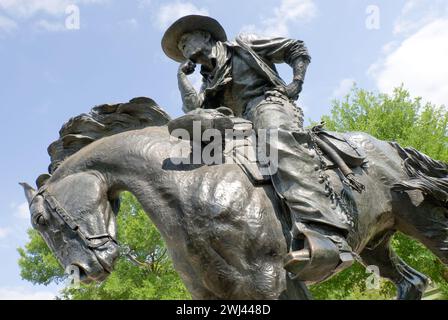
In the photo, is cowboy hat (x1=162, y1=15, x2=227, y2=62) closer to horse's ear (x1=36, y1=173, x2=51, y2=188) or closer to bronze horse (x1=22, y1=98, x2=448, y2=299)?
bronze horse (x1=22, y1=98, x2=448, y2=299)

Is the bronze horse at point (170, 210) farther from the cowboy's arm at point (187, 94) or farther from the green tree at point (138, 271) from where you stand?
the green tree at point (138, 271)

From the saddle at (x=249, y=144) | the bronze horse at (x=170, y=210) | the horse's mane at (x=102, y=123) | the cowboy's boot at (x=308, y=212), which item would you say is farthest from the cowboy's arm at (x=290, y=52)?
the horse's mane at (x=102, y=123)

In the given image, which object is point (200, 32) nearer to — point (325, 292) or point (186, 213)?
point (186, 213)

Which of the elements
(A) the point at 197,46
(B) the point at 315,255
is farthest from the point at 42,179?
(B) the point at 315,255

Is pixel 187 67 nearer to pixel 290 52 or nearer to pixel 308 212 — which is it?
pixel 290 52

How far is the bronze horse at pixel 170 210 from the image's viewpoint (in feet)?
10.4

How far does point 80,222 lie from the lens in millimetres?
3297

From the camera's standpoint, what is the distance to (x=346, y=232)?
3.54m

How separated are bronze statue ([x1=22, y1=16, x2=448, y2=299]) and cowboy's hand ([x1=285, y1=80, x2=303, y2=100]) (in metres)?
0.01

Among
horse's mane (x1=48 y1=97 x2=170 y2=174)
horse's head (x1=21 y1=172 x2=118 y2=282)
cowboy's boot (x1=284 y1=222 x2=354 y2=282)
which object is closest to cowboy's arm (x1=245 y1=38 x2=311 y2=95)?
horse's mane (x1=48 y1=97 x2=170 y2=174)

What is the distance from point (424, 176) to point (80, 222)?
3176 millimetres

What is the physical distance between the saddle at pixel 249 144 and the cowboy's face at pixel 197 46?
0.80m
